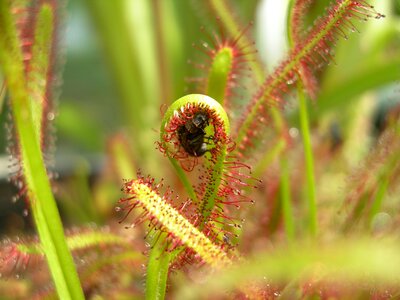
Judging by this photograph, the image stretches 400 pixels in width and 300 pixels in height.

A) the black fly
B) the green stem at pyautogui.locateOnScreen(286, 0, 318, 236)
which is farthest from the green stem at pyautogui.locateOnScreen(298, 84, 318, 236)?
the black fly

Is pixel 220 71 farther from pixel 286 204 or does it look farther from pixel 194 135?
pixel 286 204

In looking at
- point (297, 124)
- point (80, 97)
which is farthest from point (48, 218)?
point (80, 97)

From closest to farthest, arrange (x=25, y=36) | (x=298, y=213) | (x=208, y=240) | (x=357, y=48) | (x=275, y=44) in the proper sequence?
(x=208, y=240) < (x=25, y=36) < (x=298, y=213) < (x=357, y=48) < (x=275, y=44)

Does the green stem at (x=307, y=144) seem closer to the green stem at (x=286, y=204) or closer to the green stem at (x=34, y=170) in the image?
the green stem at (x=286, y=204)

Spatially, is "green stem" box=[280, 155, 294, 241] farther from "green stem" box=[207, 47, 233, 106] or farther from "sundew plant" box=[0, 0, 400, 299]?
"green stem" box=[207, 47, 233, 106]

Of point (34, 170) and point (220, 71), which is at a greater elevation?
point (220, 71)

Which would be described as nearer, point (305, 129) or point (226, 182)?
point (226, 182)

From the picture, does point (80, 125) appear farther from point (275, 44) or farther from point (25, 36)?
point (25, 36)

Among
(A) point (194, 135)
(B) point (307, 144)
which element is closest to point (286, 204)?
(B) point (307, 144)

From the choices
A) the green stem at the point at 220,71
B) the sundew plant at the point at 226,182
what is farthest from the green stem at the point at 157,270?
the green stem at the point at 220,71
